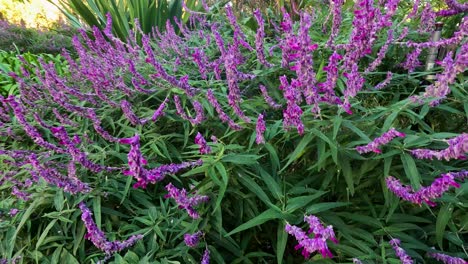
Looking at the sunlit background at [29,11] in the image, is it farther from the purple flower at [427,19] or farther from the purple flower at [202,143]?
the purple flower at [202,143]

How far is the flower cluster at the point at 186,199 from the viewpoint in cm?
148

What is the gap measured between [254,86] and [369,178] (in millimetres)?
1107

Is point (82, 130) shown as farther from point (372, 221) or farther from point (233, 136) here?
point (372, 221)

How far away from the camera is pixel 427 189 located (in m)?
1.26

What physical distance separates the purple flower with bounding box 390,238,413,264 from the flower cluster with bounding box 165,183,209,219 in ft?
2.54

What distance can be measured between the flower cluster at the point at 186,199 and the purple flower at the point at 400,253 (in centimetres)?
78

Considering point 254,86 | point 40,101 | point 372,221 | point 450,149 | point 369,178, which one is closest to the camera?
point 450,149

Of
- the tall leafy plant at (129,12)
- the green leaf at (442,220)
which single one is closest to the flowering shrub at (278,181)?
the green leaf at (442,220)

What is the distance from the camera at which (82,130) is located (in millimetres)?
2389

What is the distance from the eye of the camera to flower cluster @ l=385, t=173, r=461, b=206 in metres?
1.19

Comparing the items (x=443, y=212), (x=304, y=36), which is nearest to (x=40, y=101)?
(x=304, y=36)

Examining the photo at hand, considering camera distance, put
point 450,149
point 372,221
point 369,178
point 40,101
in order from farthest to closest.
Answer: point 40,101 → point 369,178 → point 372,221 → point 450,149

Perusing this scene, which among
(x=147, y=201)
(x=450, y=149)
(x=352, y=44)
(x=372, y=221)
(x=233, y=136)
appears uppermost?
(x=352, y=44)

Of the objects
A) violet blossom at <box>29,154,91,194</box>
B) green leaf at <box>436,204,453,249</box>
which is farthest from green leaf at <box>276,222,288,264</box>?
violet blossom at <box>29,154,91,194</box>
